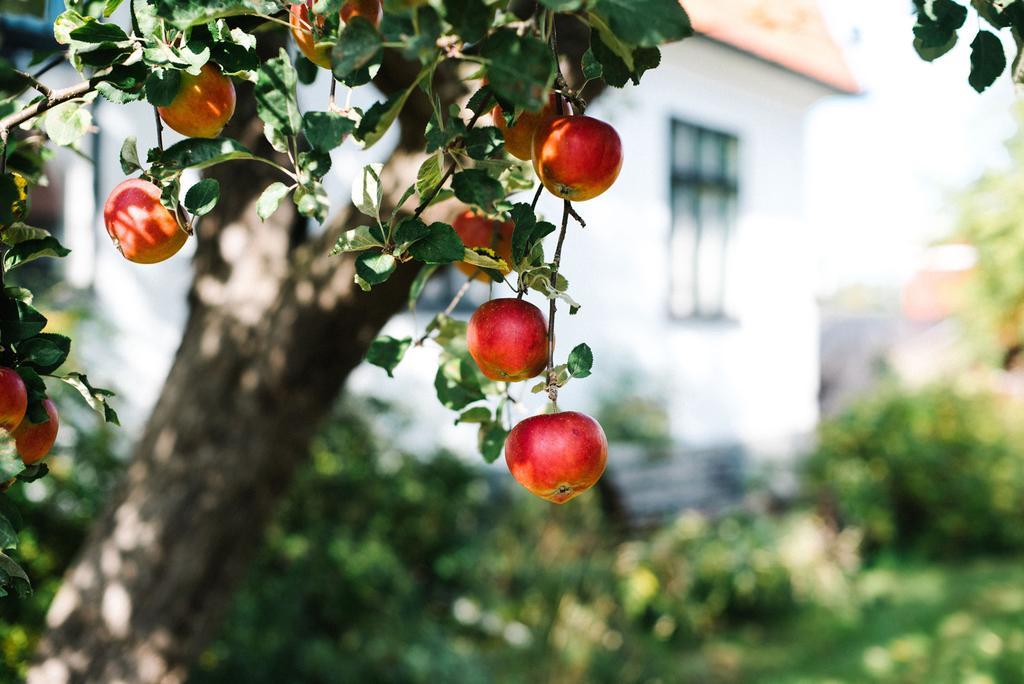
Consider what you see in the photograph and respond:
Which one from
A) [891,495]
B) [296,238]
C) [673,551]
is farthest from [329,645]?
[891,495]

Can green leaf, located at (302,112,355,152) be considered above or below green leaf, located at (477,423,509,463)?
above

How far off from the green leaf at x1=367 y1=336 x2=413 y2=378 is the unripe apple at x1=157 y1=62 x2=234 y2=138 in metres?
0.26

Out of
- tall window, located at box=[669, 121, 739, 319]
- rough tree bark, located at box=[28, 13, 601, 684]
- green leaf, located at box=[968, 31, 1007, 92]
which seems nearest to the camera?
green leaf, located at box=[968, 31, 1007, 92]

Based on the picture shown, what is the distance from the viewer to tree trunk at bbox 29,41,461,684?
1891mm

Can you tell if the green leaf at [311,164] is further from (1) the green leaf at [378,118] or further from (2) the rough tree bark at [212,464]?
(2) the rough tree bark at [212,464]

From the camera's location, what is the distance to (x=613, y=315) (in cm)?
610

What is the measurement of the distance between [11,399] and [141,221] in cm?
18

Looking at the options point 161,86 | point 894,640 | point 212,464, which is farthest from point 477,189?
point 894,640

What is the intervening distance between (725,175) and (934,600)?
345cm

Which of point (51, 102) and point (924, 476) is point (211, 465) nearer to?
point (51, 102)


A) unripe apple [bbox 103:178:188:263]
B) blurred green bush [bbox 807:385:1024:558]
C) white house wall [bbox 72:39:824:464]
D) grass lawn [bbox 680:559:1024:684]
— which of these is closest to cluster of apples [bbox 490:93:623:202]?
unripe apple [bbox 103:178:188:263]

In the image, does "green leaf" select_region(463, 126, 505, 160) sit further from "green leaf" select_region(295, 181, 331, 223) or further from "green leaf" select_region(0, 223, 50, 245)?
"green leaf" select_region(0, 223, 50, 245)

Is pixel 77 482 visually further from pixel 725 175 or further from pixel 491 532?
pixel 725 175

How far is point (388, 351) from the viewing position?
0.91m
